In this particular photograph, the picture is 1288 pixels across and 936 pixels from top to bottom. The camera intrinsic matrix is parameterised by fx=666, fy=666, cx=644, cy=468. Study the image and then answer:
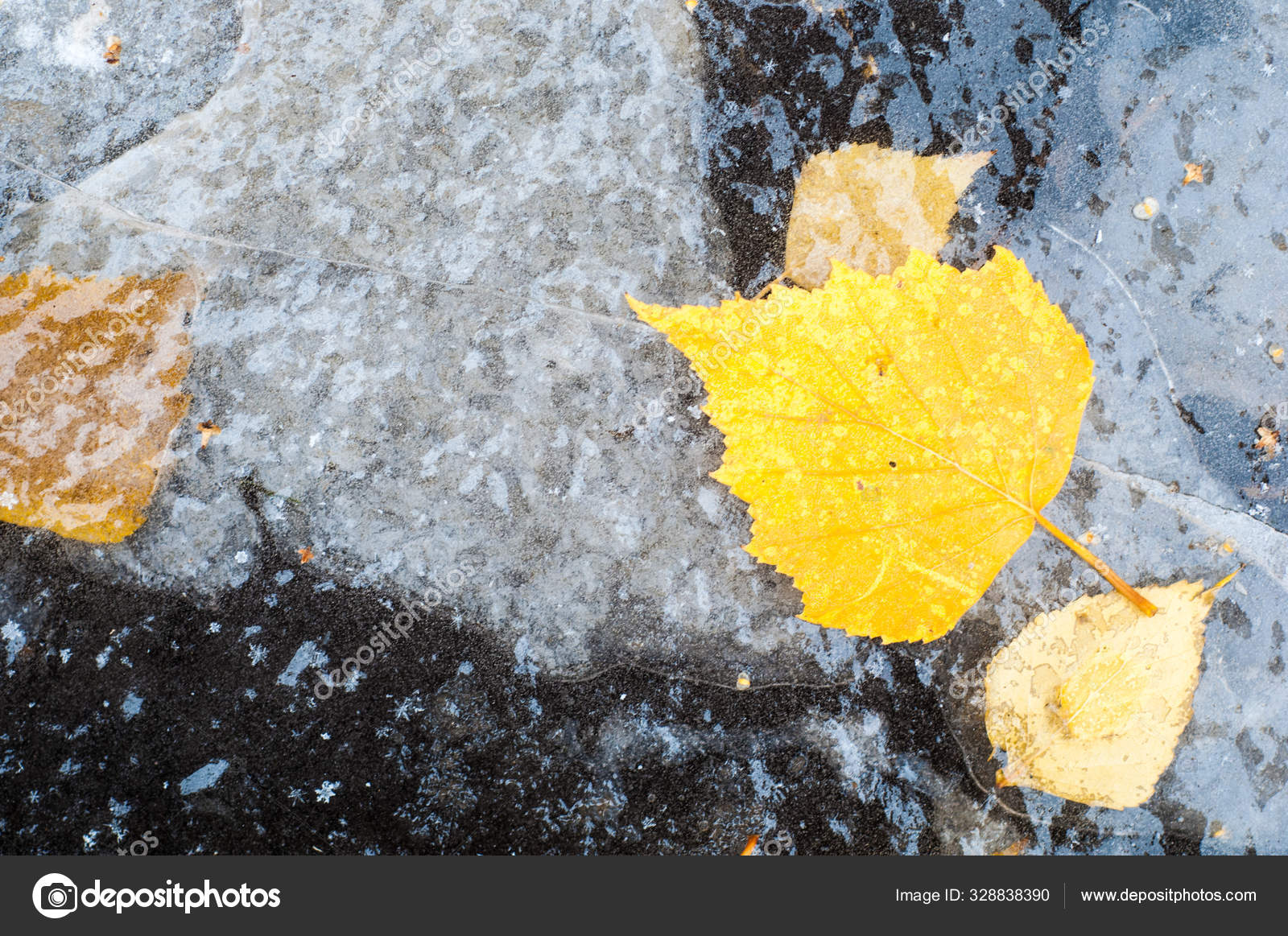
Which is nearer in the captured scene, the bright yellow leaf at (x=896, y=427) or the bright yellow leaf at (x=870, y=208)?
the bright yellow leaf at (x=896, y=427)

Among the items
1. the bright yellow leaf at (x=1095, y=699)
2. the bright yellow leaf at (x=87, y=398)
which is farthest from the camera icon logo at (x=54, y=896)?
the bright yellow leaf at (x=1095, y=699)

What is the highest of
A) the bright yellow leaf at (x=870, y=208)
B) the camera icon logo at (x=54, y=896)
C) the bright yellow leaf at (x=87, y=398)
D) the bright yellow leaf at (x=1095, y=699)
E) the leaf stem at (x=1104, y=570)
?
the bright yellow leaf at (x=870, y=208)

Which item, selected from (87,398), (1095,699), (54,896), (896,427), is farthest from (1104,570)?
(54,896)

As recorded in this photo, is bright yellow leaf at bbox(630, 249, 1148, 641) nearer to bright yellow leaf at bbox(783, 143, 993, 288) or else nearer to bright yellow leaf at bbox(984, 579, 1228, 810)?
bright yellow leaf at bbox(783, 143, 993, 288)

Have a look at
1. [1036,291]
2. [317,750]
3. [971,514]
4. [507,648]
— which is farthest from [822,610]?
[317,750]

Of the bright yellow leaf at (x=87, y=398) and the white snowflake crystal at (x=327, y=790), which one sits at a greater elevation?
the bright yellow leaf at (x=87, y=398)

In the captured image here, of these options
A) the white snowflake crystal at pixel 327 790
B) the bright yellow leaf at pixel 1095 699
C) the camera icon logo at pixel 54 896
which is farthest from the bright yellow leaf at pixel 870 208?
the camera icon logo at pixel 54 896

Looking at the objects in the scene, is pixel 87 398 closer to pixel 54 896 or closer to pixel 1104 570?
pixel 54 896

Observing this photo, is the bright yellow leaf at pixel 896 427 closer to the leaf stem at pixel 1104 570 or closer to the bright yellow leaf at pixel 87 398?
the leaf stem at pixel 1104 570
